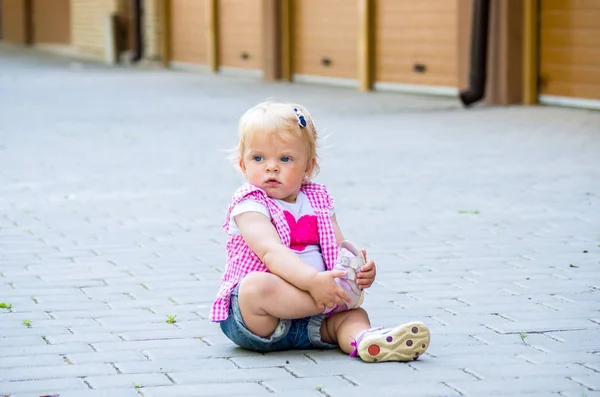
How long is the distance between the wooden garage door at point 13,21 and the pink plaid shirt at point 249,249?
1461 inches

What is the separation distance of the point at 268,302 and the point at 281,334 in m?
0.14

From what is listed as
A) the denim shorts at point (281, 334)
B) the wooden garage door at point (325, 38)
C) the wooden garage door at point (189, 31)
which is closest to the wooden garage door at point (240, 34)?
the wooden garage door at point (189, 31)

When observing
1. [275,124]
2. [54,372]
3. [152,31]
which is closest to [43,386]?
[54,372]

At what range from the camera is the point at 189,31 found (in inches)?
1018

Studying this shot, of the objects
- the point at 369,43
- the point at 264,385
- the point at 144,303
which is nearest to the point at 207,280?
the point at 144,303

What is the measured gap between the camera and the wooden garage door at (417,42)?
16.7 metres

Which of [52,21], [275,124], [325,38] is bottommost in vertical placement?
[52,21]

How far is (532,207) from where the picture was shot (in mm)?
7863

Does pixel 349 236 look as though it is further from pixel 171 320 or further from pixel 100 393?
pixel 100 393

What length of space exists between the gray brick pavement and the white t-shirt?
1.09ft

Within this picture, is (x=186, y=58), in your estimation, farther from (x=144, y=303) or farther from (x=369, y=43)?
(x=144, y=303)

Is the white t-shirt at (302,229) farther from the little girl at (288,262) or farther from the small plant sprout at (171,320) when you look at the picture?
the small plant sprout at (171,320)

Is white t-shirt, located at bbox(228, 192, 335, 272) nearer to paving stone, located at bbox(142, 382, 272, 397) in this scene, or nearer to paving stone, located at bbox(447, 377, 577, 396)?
paving stone, located at bbox(142, 382, 272, 397)

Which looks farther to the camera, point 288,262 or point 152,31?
point 152,31
